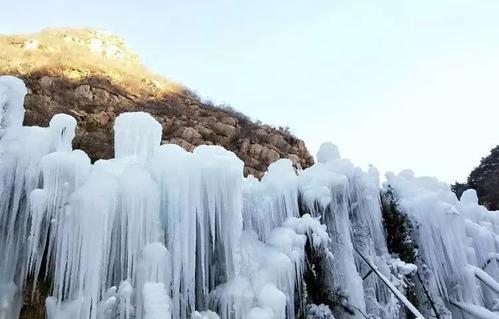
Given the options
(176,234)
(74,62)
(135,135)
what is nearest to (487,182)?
(135,135)

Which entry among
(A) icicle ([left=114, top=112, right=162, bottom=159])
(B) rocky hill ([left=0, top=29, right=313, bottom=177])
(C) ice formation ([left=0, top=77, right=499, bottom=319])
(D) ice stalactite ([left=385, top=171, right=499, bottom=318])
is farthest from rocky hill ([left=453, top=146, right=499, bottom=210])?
(A) icicle ([left=114, top=112, right=162, bottom=159])

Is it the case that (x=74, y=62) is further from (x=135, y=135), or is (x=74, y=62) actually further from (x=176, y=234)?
(x=176, y=234)

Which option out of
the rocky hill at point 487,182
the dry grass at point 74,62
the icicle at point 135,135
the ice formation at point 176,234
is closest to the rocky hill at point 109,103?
the dry grass at point 74,62

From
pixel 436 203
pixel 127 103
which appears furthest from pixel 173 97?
pixel 436 203

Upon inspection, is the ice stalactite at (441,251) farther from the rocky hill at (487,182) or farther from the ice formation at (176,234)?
the rocky hill at (487,182)

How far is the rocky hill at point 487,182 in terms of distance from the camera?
14865 mm

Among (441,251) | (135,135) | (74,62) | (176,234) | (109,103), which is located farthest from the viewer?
(74,62)

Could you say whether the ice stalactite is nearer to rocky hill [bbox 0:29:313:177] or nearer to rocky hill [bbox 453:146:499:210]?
rocky hill [bbox 453:146:499:210]

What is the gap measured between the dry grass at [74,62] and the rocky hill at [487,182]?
43.6ft

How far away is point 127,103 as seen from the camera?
19141mm

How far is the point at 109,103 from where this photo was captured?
18.2 metres

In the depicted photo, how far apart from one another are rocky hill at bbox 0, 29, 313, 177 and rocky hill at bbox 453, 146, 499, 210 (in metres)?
5.88

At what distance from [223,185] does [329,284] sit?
1824 millimetres

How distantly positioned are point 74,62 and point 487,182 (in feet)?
55.1
